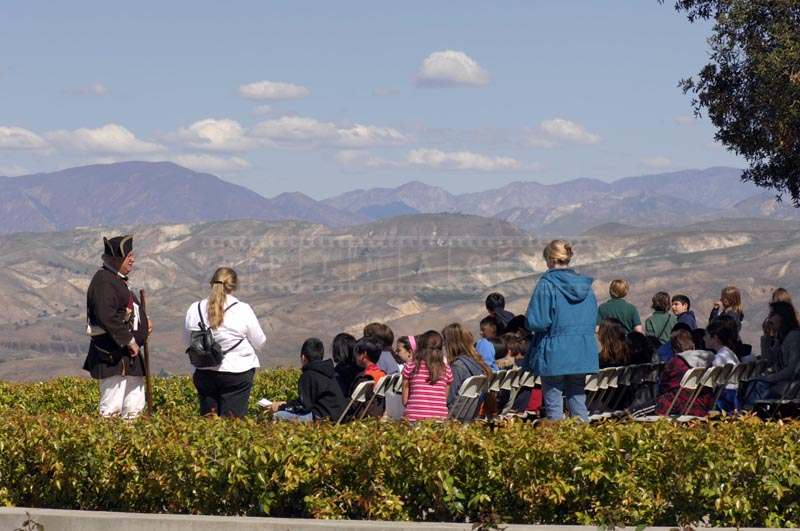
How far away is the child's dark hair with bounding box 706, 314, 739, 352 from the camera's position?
13352 mm

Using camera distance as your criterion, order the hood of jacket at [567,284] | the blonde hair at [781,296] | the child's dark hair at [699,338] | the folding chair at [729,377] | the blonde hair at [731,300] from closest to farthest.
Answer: the hood of jacket at [567,284], the folding chair at [729,377], the blonde hair at [781,296], the child's dark hair at [699,338], the blonde hair at [731,300]

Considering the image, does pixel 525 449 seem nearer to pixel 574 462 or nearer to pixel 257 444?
pixel 574 462

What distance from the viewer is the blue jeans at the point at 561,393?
10805mm

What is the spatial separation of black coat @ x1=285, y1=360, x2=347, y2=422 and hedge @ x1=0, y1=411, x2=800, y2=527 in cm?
336

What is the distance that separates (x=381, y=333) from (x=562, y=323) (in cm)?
355

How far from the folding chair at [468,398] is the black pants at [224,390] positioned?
1.74m

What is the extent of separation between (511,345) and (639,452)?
6015mm

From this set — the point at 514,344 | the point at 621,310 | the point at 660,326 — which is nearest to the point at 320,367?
the point at 514,344

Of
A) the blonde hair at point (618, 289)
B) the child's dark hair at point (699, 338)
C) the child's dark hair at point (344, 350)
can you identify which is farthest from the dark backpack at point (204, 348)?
the blonde hair at point (618, 289)

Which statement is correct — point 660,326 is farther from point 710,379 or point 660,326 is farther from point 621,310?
point 710,379

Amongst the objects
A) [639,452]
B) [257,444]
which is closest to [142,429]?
[257,444]

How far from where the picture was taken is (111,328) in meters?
10.9

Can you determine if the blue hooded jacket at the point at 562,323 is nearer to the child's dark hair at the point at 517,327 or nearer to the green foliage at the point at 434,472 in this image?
the green foliage at the point at 434,472

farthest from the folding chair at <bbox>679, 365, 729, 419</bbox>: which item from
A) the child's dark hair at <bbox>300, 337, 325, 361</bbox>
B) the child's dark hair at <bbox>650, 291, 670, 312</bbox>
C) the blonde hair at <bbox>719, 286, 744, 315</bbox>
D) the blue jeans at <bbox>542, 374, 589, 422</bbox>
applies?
the child's dark hair at <bbox>650, 291, 670, 312</bbox>
